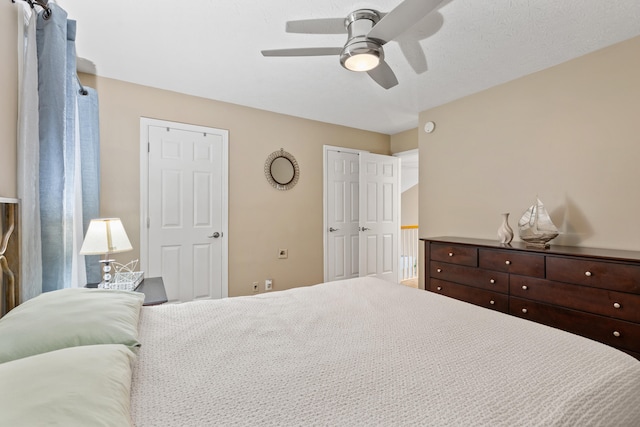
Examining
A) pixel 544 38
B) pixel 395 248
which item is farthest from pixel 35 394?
pixel 395 248

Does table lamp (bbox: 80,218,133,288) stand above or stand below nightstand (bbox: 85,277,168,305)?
above

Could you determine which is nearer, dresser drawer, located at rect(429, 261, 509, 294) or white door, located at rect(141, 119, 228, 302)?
dresser drawer, located at rect(429, 261, 509, 294)

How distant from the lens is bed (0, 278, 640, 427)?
28.3 inches

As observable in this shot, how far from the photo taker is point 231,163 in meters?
3.45

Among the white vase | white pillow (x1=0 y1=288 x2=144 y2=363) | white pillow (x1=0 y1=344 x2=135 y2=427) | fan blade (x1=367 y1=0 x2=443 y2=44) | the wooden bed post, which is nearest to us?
white pillow (x1=0 y1=344 x2=135 y2=427)

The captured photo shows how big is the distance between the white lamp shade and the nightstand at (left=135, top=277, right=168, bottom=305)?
1.26 ft

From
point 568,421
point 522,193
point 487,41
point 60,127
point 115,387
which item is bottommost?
point 568,421

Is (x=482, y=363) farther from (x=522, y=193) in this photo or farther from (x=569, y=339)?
(x=522, y=193)

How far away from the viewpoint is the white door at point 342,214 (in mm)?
4195

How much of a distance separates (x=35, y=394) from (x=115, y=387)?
151 millimetres

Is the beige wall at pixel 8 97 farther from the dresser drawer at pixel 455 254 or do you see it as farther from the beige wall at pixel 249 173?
the dresser drawer at pixel 455 254

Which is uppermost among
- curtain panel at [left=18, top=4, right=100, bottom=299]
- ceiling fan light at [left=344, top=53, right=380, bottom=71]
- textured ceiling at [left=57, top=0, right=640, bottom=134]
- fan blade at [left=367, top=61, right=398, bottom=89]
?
textured ceiling at [left=57, top=0, right=640, bottom=134]

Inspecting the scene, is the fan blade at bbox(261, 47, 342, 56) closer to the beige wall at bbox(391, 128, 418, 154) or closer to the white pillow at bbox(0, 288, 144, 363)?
the white pillow at bbox(0, 288, 144, 363)

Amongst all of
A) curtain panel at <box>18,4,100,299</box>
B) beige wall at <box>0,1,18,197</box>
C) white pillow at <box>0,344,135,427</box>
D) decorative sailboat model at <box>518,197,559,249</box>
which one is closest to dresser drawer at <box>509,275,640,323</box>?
decorative sailboat model at <box>518,197,559,249</box>
